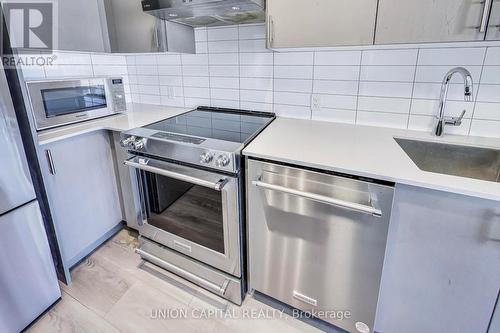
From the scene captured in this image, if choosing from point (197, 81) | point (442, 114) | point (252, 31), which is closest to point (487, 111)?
point (442, 114)

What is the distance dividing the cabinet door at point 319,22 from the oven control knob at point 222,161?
614mm

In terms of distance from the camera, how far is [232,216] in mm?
1313

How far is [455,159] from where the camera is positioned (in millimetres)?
1294

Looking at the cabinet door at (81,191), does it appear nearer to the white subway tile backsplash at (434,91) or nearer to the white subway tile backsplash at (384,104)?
the white subway tile backsplash at (384,104)

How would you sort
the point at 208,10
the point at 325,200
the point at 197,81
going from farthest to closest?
the point at 197,81
the point at 208,10
the point at 325,200

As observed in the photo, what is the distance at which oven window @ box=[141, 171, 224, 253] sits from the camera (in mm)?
1420

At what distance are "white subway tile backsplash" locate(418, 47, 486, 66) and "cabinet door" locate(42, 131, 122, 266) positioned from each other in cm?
192

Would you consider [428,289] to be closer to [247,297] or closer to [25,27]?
[247,297]

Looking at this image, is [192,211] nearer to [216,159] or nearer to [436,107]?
[216,159]

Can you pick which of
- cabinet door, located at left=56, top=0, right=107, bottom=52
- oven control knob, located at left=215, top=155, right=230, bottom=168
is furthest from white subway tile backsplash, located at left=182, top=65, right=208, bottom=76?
oven control knob, located at left=215, top=155, right=230, bottom=168

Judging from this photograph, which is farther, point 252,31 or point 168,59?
point 168,59

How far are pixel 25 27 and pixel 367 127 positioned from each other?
193cm

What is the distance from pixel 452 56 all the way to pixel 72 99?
6.98ft

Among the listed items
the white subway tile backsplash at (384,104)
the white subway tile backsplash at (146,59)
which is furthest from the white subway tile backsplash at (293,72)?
the white subway tile backsplash at (146,59)
